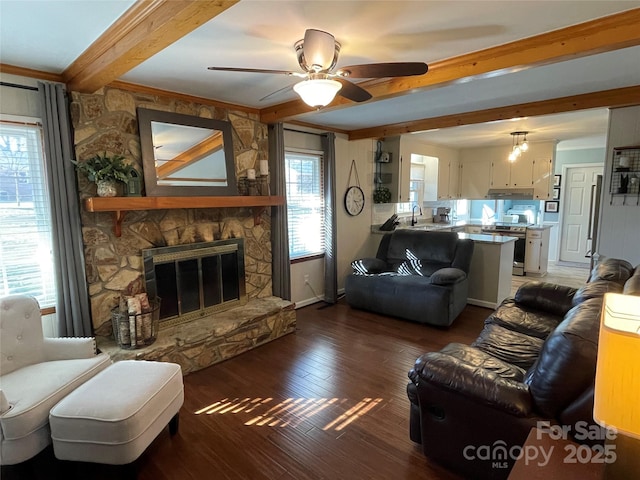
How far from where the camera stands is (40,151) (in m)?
2.70

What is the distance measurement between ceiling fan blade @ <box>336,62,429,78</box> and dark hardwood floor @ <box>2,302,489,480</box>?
221cm

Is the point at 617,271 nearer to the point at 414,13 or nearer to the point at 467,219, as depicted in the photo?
the point at 414,13

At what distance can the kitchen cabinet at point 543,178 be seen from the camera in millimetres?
6047

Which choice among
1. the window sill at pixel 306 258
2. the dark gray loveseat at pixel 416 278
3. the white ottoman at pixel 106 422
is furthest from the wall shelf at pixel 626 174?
the white ottoman at pixel 106 422

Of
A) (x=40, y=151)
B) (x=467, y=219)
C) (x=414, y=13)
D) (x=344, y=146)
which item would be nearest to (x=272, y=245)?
(x=344, y=146)

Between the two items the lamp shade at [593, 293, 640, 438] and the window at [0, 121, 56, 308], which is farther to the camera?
the window at [0, 121, 56, 308]

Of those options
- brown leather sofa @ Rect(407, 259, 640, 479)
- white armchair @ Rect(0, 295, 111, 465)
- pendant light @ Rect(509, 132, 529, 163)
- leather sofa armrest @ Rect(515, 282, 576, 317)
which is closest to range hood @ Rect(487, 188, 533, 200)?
pendant light @ Rect(509, 132, 529, 163)

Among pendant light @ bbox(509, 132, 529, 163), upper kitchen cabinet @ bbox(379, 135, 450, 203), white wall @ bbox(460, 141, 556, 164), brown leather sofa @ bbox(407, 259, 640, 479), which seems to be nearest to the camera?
brown leather sofa @ bbox(407, 259, 640, 479)

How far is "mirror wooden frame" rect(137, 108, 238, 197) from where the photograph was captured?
315 centimetres

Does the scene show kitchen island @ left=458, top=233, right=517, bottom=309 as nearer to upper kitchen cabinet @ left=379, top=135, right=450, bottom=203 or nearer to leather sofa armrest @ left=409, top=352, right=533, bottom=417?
upper kitchen cabinet @ left=379, top=135, right=450, bottom=203

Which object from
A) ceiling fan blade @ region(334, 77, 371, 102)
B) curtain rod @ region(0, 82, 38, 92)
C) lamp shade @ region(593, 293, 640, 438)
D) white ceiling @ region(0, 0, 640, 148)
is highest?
white ceiling @ region(0, 0, 640, 148)

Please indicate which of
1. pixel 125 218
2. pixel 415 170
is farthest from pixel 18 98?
pixel 415 170

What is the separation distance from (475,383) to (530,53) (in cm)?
199

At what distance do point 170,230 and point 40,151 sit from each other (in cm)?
116
